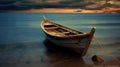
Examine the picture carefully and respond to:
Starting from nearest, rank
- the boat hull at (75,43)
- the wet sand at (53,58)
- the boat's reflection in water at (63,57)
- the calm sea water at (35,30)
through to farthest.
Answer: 1. the wet sand at (53,58)
2. the boat's reflection in water at (63,57)
3. the boat hull at (75,43)
4. the calm sea water at (35,30)

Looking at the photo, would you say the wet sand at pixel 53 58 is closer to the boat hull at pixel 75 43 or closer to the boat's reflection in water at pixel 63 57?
the boat's reflection in water at pixel 63 57

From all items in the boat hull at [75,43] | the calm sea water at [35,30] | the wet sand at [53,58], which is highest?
the boat hull at [75,43]

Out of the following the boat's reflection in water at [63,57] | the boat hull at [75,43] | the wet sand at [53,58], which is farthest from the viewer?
the boat hull at [75,43]

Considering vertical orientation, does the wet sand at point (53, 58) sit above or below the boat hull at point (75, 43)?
below

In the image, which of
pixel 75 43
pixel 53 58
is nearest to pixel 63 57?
pixel 53 58

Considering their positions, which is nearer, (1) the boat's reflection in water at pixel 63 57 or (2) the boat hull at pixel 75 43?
(1) the boat's reflection in water at pixel 63 57

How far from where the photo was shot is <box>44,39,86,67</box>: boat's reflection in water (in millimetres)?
16375

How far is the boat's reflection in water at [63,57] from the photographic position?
16.4 metres

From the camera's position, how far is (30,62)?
1691cm

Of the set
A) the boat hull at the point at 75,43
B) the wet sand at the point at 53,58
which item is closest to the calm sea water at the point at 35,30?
the wet sand at the point at 53,58

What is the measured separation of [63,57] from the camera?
17938 mm

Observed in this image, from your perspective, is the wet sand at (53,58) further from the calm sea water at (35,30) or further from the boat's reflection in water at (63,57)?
the calm sea water at (35,30)

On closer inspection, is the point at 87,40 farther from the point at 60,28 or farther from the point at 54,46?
the point at 60,28

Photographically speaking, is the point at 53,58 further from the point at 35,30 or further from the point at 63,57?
the point at 35,30
